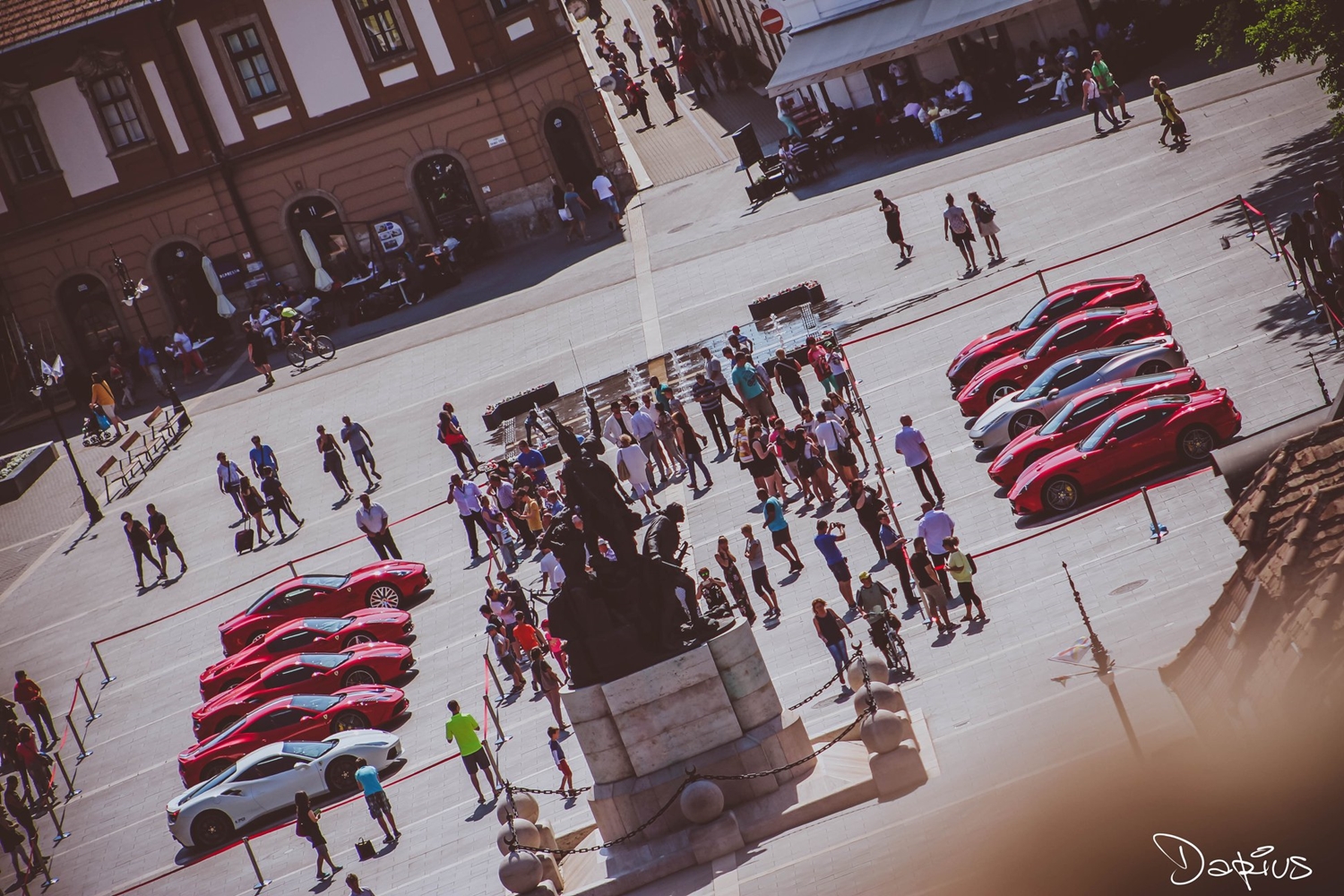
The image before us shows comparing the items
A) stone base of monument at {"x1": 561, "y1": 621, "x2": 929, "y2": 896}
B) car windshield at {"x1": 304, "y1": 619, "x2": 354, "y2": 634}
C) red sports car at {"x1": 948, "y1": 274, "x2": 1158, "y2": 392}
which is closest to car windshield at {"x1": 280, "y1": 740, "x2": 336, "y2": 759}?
car windshield at {"x1": 304, "y1": 619, "x2": 354, "y2": 634}

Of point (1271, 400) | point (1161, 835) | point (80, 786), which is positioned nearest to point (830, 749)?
point (1161, 835)

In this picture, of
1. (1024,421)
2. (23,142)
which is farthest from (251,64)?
(1024,421)

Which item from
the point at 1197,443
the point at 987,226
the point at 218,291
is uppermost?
the point at 218,291

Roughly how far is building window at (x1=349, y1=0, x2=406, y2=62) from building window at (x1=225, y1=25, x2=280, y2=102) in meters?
3.20

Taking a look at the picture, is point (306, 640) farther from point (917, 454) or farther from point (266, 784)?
point (917, 454)

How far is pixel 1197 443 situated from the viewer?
22.0m

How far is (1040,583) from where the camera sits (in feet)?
66.8

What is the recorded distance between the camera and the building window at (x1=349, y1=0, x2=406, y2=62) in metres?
49.6

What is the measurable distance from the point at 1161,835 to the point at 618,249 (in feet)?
111

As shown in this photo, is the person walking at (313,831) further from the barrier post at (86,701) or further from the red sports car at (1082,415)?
the red sports car at (1082,415)

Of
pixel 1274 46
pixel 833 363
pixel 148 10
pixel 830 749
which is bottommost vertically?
pixel 830 749

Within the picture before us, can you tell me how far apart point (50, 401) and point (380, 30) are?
51.5ft

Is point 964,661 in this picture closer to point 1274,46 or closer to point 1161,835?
point 1161,835

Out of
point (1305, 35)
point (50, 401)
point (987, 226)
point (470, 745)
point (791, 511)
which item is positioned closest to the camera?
point (470, 745)
